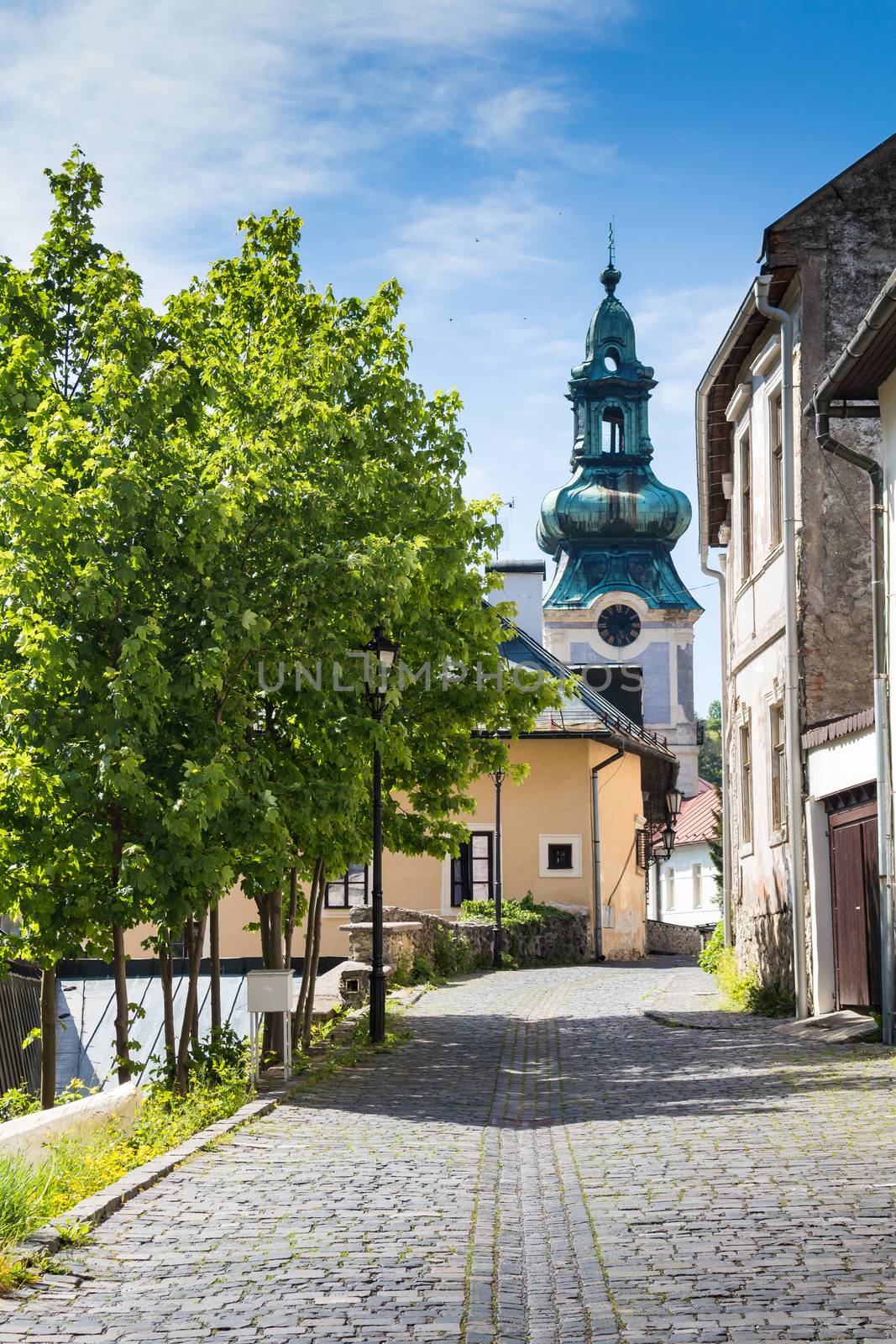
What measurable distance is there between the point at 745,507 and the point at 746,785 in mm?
→ 3507

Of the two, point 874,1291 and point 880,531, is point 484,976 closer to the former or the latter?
point 880,531

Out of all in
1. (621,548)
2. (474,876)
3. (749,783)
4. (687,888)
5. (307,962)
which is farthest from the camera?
(621,548)

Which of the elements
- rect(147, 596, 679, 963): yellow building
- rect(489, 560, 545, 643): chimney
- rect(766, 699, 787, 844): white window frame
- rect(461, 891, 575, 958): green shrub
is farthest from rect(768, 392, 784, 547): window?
rect(489, 560, 545, 643): chimney

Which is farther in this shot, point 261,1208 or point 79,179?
point 79,179

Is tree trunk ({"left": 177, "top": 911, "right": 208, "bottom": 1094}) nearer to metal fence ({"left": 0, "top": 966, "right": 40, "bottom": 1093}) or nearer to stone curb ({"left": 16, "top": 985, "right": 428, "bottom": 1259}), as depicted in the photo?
stone curb ({"left": 16, "top": 985, "right": 428, "bottom": 1259})

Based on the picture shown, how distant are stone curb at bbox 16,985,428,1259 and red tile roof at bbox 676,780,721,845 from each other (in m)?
52.9

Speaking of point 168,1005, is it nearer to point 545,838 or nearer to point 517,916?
point 517,916

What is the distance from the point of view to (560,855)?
37812 millimetres

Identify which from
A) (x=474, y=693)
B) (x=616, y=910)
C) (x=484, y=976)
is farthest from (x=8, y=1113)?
(x=616, y=910)

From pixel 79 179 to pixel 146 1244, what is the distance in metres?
10.5

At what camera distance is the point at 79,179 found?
14648mm

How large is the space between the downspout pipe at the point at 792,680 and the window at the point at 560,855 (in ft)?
66.3

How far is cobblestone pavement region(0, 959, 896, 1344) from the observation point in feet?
18.4

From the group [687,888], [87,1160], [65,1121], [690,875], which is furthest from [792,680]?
[687,888]
